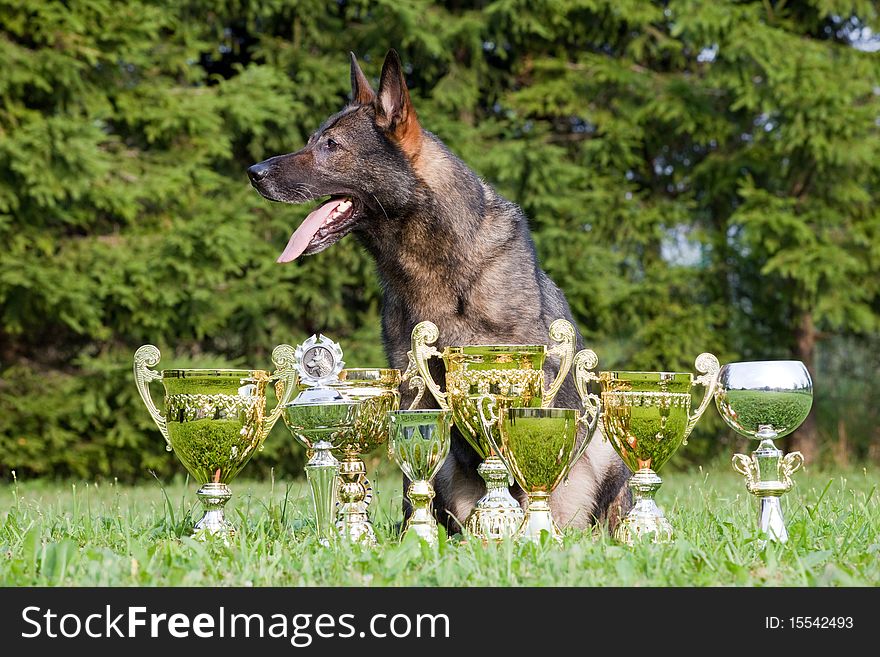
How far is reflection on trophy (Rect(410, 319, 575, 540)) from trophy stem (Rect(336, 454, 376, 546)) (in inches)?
12.9

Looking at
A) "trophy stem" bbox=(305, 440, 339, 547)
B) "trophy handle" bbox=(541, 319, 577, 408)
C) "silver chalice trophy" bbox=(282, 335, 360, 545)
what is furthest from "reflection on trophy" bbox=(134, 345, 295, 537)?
"trophy handle" bbox=(541, 319, 577, 408)

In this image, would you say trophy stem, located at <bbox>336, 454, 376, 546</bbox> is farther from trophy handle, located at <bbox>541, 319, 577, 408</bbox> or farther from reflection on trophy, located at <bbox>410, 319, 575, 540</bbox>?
trophy handle, located at <bbox>541, 319, 577, 408</bbox>

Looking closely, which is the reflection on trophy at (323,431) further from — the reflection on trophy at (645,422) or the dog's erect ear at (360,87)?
the dog's erect ear at (360,87)

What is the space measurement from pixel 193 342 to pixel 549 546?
230 inches

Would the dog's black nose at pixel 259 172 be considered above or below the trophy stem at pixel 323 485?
above

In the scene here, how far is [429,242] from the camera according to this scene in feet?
10.7

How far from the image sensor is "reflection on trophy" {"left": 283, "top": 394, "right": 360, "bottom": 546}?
2.62m

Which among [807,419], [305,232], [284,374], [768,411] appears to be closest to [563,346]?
[768,411]

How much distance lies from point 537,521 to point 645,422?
42cm

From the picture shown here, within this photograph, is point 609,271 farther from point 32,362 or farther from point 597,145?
point 32,362

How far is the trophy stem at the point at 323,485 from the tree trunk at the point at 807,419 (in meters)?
6.16

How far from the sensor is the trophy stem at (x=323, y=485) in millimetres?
2619

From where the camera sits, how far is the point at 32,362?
7.38m

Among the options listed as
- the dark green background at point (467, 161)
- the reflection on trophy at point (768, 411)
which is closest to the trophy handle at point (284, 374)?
the reflection on trophy at point (768, 411)
